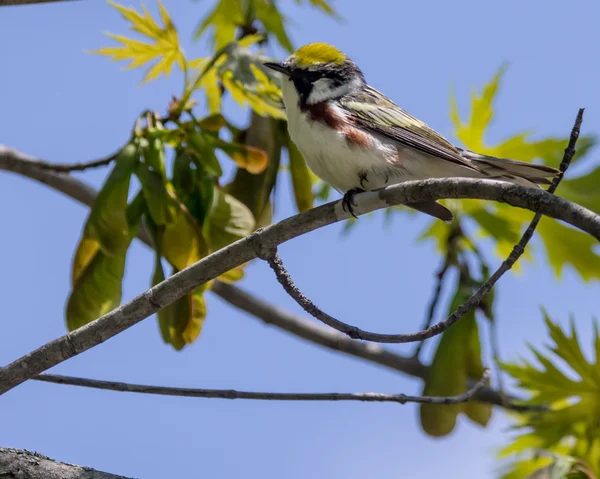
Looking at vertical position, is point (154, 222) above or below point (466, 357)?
below

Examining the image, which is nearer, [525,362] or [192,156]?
[192,156]

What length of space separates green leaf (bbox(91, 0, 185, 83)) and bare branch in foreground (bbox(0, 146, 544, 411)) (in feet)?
2.89

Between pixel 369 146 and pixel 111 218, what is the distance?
3.60 ft

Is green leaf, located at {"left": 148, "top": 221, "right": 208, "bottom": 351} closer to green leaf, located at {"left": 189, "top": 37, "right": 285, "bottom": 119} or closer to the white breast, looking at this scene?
the white breast

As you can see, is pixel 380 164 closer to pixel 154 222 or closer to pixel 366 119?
pixel 366 119

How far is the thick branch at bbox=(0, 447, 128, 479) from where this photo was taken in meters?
2.71

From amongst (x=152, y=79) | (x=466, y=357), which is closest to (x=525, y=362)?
(x=466, y=357)

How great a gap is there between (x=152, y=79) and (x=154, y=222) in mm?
1154

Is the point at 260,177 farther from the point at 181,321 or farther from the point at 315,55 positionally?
the point at 181,321

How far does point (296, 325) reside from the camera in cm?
581

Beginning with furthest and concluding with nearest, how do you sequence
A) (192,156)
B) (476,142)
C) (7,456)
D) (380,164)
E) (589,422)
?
(476,142), (589,422), (192,156), (380,164), (7,456)

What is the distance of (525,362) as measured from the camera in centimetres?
472

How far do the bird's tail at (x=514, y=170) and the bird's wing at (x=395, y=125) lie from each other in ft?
0.21

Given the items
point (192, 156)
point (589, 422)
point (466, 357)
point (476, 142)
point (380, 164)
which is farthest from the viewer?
point (476, 142)
